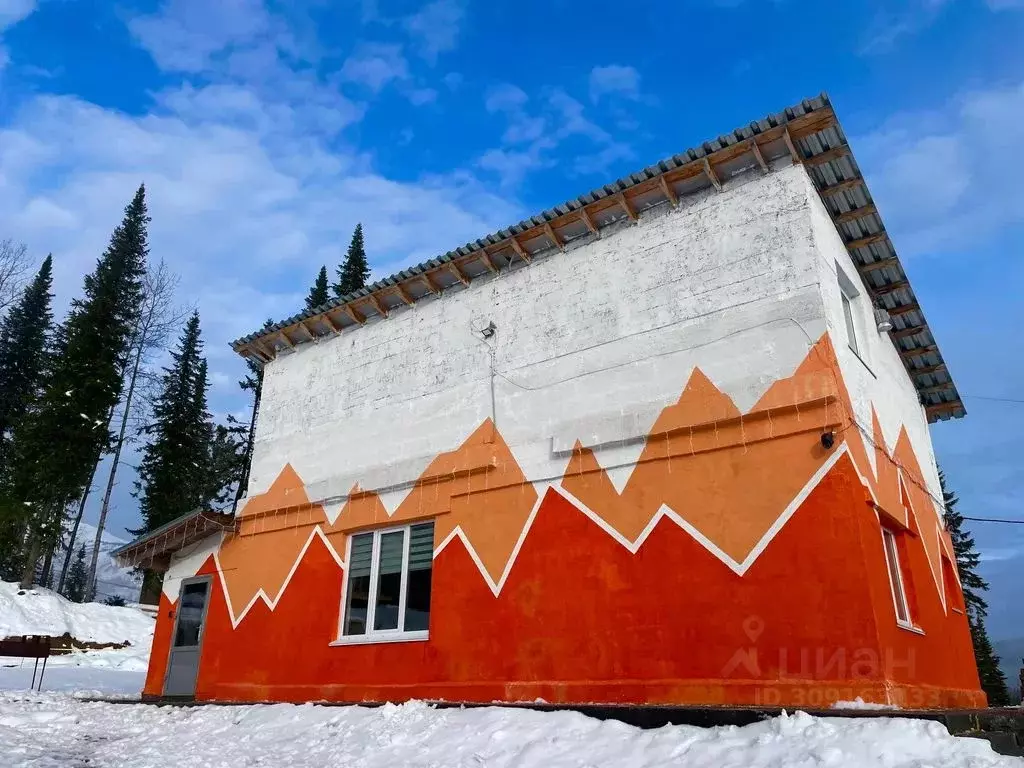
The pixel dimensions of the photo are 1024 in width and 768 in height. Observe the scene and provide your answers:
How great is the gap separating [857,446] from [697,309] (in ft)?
8.26

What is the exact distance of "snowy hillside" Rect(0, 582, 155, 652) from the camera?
2350cm

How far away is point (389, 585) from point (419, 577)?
60 centimetres

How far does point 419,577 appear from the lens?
10.8 meters

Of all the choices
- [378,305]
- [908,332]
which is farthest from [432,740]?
[908,332]

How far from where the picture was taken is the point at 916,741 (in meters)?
5.56

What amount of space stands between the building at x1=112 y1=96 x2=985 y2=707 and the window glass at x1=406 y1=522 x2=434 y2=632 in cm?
4

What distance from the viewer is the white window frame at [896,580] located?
27.3 feet

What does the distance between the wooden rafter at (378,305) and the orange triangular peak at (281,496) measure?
3162mm

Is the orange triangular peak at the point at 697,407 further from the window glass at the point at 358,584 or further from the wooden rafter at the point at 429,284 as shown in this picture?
the window glass at the point at 358,584

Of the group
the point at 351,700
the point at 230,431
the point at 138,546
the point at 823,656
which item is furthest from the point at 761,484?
the point at 230,431

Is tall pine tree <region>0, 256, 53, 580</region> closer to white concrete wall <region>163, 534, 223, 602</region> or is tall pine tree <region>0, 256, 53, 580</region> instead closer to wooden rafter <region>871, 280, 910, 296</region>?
white concrete wall <region>163, 534, 223, 602</region>

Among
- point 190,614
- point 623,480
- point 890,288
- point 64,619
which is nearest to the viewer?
point 623,480

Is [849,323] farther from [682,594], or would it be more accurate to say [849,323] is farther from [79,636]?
[79,636]

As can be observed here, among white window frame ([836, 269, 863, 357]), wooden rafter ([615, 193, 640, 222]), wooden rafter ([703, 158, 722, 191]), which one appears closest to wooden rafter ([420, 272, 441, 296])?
wooden rafter ([615, 193, 640, 222])
